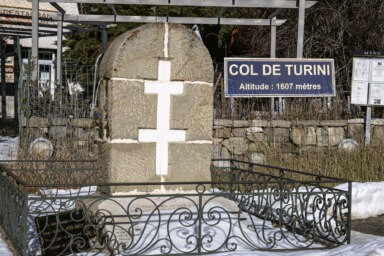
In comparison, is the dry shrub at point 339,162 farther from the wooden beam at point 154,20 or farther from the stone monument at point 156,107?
the stone monument at point 156,107

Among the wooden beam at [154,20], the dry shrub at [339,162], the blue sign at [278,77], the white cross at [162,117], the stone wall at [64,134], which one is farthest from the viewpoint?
the wooden beam at [154,20]

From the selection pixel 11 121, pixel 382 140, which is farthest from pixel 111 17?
pixel 11 121

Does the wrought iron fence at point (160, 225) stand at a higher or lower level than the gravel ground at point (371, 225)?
higher

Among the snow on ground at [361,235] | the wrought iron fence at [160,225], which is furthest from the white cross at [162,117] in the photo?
the snow on ground at [361,235]

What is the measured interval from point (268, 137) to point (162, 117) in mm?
5167

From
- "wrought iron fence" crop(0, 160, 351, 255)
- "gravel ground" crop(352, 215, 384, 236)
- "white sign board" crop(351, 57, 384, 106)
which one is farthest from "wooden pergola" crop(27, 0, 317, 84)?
"wrought iron fence" crop(0, 160, 351, 255)

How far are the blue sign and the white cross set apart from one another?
16.7 ft

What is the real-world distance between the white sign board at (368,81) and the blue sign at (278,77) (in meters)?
0.53

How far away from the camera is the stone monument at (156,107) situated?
603cm

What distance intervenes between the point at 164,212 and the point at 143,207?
21 centimetres

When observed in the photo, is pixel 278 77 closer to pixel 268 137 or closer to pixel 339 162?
pixel 268 137

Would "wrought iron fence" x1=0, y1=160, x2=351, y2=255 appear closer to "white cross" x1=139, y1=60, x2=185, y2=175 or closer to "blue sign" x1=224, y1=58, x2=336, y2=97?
"white cross" x1=139, y1=60, x2=185, y2=175

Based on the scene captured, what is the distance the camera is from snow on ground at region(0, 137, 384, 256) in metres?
5.12

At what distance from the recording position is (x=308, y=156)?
1033 centimetres
